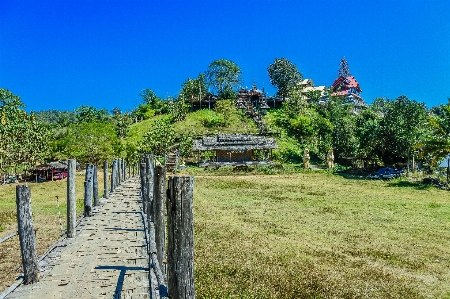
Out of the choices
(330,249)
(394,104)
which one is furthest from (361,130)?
(330,249)

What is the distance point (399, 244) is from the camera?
41.1ft

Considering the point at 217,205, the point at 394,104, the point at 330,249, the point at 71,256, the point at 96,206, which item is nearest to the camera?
the point at 71,256

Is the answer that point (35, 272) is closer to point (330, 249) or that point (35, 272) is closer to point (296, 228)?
point (330, 249)

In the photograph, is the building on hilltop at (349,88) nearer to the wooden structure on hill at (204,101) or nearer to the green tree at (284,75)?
the green tree at (284,75)

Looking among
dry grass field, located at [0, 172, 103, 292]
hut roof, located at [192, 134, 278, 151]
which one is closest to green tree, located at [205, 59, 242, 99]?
hut roof, located at [192, 134, 278, 151]

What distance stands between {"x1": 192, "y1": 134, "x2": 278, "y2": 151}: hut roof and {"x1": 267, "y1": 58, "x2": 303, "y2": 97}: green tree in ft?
107

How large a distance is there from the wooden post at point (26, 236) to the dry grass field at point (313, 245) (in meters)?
2.51

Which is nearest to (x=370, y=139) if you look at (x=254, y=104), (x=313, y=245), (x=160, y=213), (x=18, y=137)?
(x=313, y=245)

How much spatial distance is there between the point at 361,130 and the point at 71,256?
38963 millimetres

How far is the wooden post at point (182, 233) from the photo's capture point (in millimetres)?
3902

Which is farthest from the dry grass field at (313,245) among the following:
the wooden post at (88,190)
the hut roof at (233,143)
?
the hut roof at (233,143)

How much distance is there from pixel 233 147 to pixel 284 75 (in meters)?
37.1

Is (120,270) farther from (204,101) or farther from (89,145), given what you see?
(204,101)

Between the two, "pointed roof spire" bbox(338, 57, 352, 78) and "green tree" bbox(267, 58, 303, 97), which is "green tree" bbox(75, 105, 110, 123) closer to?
"green tree" bbox(267, 58, 303, 97)
